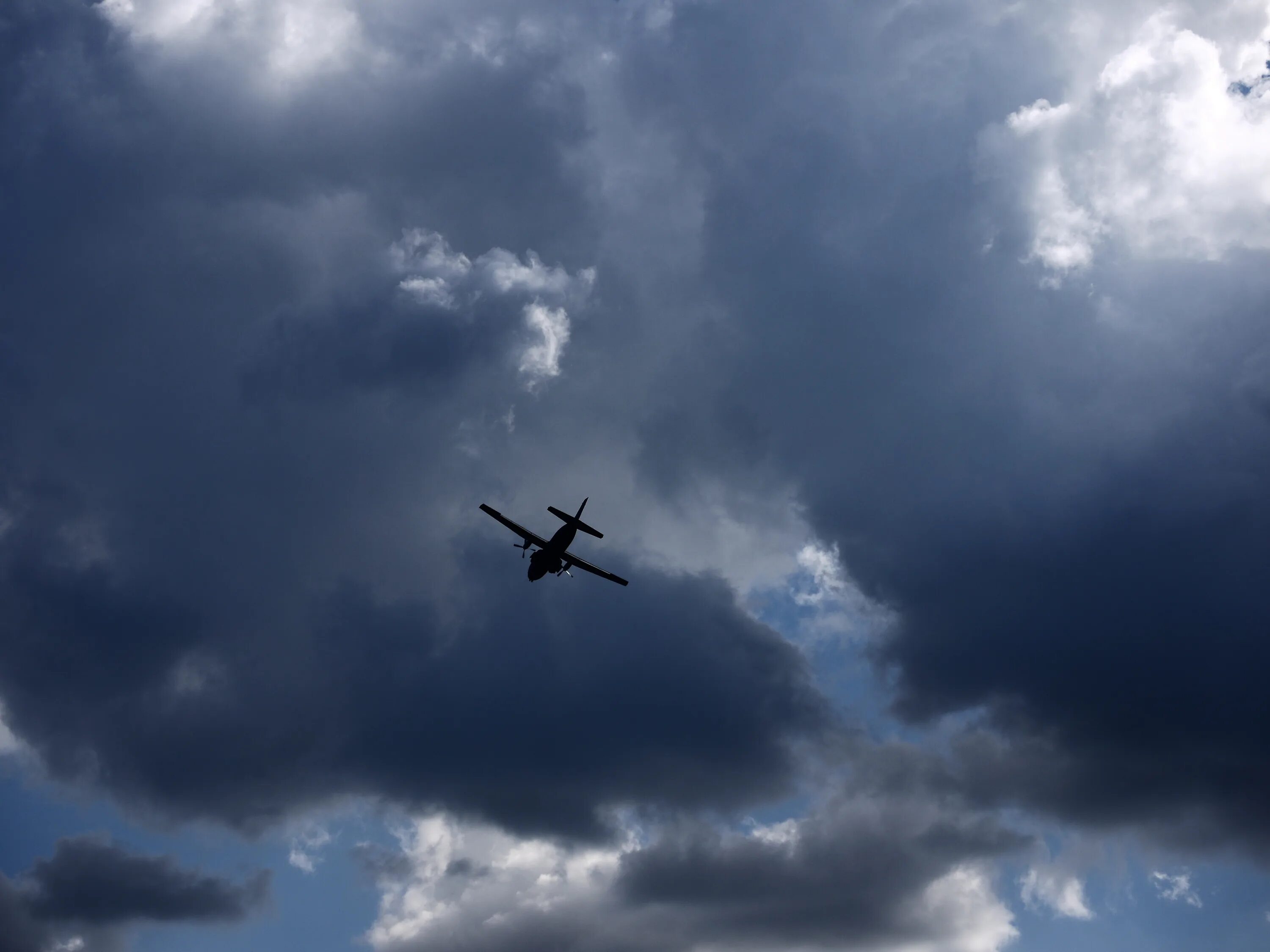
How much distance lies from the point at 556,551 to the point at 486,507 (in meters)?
12.3

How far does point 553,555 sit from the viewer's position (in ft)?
420

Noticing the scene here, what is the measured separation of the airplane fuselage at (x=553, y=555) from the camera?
125m

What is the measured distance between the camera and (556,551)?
127 meters

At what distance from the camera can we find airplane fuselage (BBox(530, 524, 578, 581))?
411 feet

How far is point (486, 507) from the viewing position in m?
123
